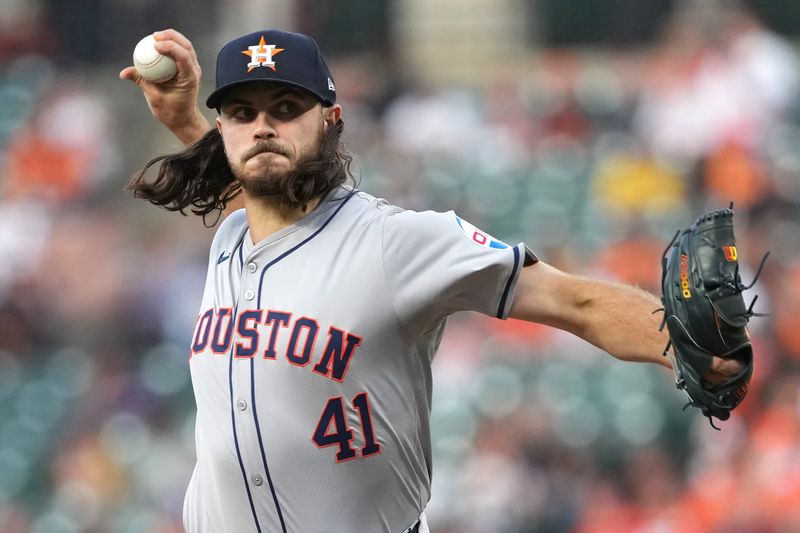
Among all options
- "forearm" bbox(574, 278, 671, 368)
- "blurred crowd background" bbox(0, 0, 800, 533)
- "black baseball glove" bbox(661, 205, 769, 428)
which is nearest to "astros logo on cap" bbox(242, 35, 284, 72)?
"forearm" bbox(574, 278, 671, 368)

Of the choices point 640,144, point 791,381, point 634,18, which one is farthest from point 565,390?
point 634,18

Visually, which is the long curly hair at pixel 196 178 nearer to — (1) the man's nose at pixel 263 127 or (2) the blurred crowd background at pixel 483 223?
(1) the man's nose at pixel 263 127

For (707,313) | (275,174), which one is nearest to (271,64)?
(275,174)

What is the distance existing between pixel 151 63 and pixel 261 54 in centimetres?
56

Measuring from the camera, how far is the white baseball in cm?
341

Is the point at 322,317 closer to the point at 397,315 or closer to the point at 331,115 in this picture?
the point at 397,315

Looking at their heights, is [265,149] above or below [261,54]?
below

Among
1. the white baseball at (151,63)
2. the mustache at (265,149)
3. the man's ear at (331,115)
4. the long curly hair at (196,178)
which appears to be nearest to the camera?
the mustache at (265,149)

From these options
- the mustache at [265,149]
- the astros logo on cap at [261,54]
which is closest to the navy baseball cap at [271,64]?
the astros logo on cap at [261,54]

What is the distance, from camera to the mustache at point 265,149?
116 inches

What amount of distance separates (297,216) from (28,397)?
19.7 ft

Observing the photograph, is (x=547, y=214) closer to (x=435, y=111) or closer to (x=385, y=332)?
(x=435, y=111)

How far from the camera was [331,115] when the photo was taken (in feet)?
10.3

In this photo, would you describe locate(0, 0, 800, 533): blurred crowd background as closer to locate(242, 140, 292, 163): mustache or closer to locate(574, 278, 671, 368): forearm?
locate(242, 140, 292, 163): mustache
